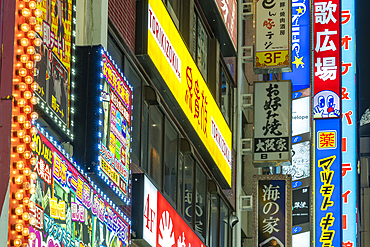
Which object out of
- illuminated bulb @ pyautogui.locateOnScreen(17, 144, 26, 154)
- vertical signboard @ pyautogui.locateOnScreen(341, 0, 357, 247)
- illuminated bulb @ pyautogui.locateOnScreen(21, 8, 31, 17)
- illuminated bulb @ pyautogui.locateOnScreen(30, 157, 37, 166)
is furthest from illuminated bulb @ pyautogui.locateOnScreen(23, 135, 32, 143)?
vertical signboard @ pyautogui.locateOnScreen(341, 0, 357, 247)

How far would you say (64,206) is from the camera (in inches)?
259

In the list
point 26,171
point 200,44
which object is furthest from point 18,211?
point 200,44

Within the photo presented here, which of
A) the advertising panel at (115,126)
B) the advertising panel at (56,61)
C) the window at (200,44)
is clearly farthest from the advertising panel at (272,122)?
the advertising panel at (56,61)

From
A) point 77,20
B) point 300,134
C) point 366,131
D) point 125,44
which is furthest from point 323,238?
point 366,131

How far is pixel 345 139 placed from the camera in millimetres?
33500

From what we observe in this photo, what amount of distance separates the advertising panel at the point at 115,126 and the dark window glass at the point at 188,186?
18.5 ft

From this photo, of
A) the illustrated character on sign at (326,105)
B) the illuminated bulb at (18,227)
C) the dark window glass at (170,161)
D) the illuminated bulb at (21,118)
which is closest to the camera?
the illuminated bulb at (18,227)

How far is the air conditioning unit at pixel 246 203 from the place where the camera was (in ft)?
65.7

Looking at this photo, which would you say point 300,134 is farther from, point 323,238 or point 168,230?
point 168,230

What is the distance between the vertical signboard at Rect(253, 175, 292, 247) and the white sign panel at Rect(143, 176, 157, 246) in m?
9.52

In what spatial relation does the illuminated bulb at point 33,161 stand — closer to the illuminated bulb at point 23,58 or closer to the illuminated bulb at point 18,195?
the illuminated bulb at point 18,195

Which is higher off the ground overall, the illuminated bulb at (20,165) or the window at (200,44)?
the window at (200,44)

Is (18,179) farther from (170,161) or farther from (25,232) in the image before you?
(170,161)

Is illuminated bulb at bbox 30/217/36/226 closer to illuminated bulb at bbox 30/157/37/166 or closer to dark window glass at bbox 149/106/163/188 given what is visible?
illuminated bulb at bbox 30/157/37/166
